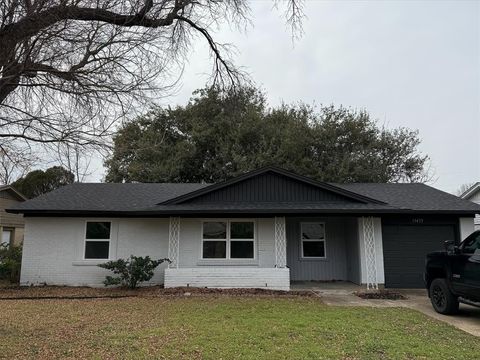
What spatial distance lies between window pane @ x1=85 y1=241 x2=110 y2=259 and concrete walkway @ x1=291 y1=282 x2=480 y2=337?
6880 mm

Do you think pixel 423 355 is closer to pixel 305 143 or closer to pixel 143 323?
pixel 143 323

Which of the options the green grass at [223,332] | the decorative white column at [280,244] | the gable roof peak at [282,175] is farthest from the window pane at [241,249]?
the green grass at [223,332]

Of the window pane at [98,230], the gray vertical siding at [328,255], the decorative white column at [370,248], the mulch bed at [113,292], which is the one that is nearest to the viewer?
the mulch bed at [113,292]

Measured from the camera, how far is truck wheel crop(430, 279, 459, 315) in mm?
9258

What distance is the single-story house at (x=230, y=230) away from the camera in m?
14.1

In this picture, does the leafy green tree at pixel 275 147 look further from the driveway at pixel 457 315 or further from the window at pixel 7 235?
the driveway at pixel 457 315

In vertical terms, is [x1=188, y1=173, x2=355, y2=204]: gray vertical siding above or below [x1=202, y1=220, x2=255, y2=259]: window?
above

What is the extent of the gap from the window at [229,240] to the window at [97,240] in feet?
11.7

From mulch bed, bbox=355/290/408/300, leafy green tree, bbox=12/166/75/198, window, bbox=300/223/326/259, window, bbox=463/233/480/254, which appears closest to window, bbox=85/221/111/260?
window, bbox=300/223/326/259

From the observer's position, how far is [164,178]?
27.5m

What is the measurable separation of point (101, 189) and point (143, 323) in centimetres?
1041

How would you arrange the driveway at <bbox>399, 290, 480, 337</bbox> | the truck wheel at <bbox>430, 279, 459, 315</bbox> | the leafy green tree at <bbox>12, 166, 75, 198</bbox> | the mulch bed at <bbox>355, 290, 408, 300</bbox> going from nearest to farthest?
the driveway at <bbox>399, 290, 480, 337</bbox>
the truck wheel at <bbox>430, 279, 459, 315</bbox>
the mulch bed at <bbox>355, 290, 408, 300</bbox>
the leafy green tree at <bbox>12, 166, 75, 198</bbox>

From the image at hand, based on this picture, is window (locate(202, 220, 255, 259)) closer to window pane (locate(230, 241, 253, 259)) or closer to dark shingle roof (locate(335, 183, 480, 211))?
window pane (locate(230, 241, 253, 259))

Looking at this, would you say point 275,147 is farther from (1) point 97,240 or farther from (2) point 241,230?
(1) point 97,240
